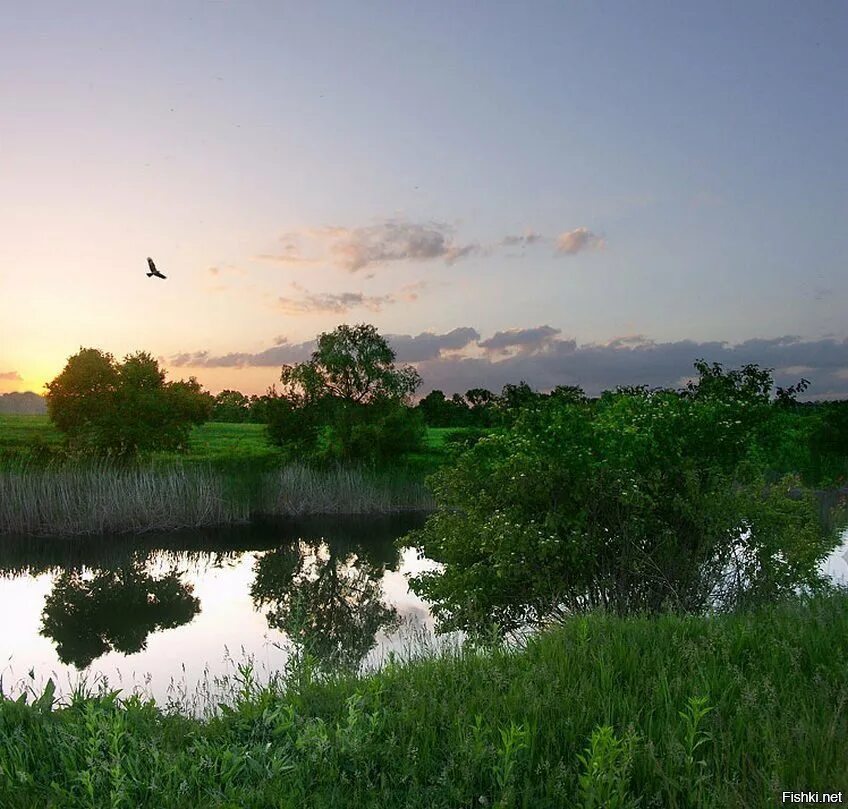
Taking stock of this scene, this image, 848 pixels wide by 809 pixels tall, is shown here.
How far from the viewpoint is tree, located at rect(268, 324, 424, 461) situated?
36094mm

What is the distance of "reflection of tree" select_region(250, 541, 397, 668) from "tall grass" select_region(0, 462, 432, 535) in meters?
4.32

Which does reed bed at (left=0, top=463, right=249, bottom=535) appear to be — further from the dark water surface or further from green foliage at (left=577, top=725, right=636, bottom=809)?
green foliage at (left=577, top=725, right=636, bottom=809)

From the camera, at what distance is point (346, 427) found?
35.6m

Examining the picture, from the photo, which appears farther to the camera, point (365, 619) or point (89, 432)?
point (89, 432)

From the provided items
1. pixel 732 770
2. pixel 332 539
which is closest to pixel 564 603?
pixel 732 770

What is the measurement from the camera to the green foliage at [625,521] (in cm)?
1094

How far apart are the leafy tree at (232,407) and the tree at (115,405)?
134ft

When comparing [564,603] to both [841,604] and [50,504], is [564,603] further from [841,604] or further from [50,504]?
[50,504]

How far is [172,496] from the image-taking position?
2719 cm

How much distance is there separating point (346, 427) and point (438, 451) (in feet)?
33.6

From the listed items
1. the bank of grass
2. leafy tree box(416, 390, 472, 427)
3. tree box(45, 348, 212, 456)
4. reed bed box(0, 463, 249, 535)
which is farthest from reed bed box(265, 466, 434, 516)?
leafy tree box(416, 390, 472, 427)

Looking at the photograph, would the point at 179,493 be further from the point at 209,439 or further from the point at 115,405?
the point at 209,439

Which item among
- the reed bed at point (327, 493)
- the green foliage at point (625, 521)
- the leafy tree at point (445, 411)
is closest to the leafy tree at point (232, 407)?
the leafy tree at point (445, 411)

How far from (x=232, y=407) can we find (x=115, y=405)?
43805mm
